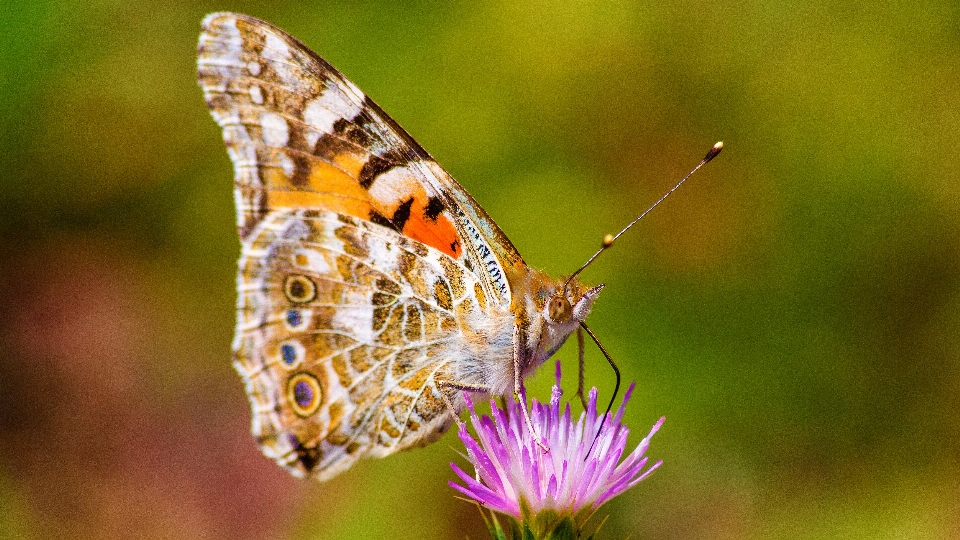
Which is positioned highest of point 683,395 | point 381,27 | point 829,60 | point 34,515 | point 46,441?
point 381,27

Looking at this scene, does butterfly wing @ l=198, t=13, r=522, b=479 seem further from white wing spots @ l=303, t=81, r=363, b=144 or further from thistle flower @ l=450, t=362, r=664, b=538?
thistle flower @ l=450, t=362, r=664, b=538

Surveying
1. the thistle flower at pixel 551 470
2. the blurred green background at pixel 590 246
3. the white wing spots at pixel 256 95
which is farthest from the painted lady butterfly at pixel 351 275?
the blurred green background at pixel 590 246

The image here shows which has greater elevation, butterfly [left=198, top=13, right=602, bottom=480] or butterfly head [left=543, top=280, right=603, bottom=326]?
butterfly [left=198, top=13, right=602, bottom=480]

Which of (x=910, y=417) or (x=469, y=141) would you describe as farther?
(x=469, y=141)

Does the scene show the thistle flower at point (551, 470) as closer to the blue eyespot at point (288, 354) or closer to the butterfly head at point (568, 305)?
the butterfly head at point (568, 305)

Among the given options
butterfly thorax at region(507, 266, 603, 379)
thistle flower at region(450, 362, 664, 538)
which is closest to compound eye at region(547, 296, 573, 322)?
butterfly thorax at region(507, 266, 603, 379)

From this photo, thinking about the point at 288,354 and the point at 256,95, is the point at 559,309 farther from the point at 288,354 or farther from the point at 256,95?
the point at 256,95

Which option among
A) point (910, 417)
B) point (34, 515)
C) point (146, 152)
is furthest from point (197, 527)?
point (910, 417)

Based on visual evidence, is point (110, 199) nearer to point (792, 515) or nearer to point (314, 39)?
point (314, 39)
